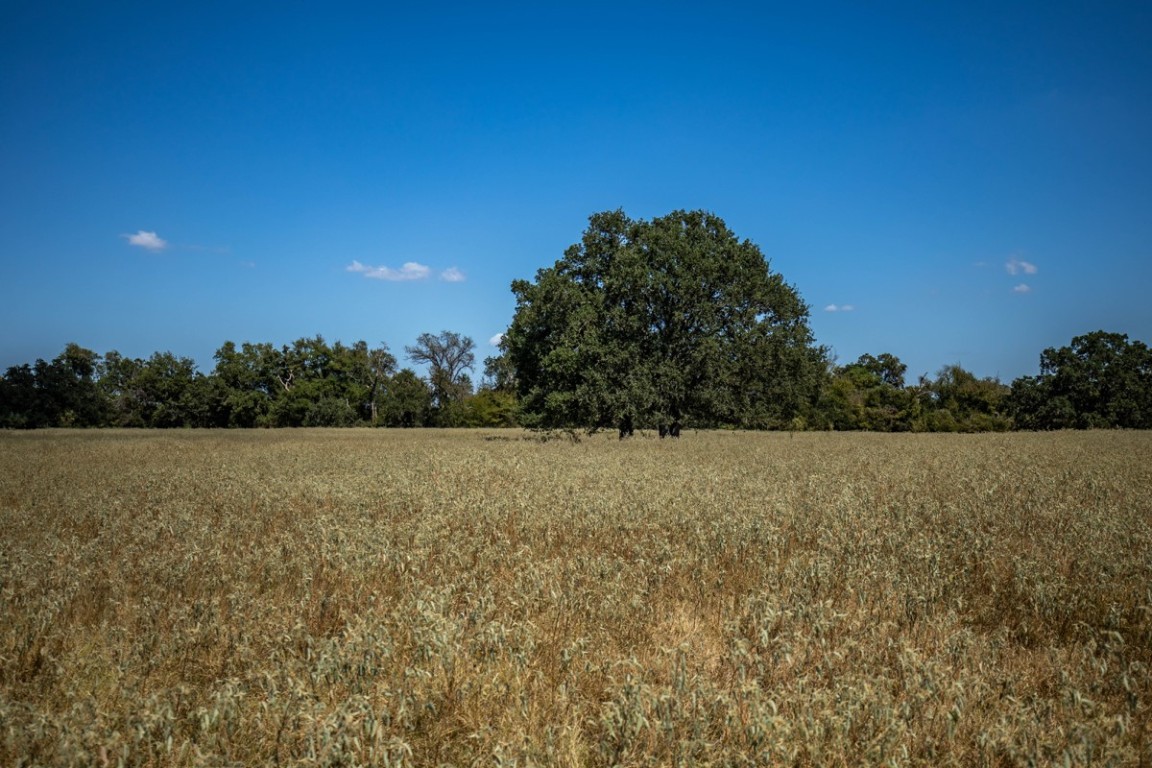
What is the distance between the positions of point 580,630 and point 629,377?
25026 millimetres

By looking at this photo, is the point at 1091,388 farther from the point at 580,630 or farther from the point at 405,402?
the point at 405,402

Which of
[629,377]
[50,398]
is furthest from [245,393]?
[629,377]

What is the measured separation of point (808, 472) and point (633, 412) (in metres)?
16.8

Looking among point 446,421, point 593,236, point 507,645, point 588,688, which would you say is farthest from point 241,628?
point 446,421

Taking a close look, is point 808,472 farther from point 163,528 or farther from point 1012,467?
point 163,528

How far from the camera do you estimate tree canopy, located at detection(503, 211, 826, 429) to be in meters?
29.4

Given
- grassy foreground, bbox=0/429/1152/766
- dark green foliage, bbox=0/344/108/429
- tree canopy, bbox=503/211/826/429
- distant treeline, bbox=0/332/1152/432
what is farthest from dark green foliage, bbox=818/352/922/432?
dark green foliage, bbox=0/344/108/429

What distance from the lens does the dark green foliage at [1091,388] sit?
4938 centimetres

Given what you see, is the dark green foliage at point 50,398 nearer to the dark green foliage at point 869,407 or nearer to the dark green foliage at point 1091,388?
the dark green foliage at point 869,407

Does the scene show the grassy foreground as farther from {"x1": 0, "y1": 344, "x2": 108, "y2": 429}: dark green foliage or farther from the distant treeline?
{"x1": 0, "y1": 344, "x2": 108, "y2": 429}: dark green foliage

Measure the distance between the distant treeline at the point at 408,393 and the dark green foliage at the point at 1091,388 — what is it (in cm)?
9

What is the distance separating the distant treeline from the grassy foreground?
39.7 metres

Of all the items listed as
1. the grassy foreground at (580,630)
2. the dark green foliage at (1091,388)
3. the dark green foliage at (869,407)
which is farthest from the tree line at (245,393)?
the grassy foreground at (580,630)

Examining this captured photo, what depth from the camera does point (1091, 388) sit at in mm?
51281
